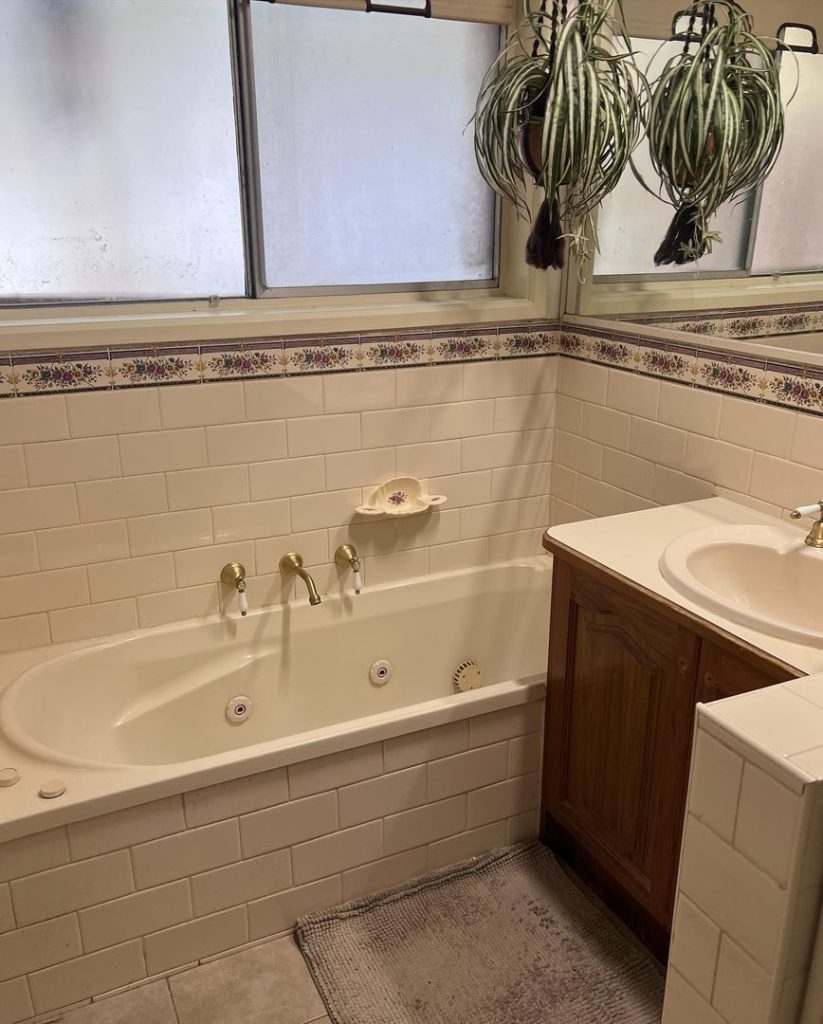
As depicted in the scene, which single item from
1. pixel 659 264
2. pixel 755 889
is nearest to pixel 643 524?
pixel 659 264

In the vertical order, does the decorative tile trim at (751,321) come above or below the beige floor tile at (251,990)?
above

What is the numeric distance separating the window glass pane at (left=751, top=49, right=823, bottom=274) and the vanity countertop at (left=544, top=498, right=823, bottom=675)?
0.60 meters

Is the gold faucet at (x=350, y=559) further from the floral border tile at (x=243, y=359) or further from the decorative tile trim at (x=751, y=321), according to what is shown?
the decorative tile trim at (x=751, y=321)

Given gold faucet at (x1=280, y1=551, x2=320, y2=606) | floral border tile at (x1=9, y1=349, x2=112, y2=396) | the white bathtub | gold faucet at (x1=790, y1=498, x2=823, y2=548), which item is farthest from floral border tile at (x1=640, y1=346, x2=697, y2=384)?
floral border tile at (x1=9, y1=349, x2=112, y2=396)

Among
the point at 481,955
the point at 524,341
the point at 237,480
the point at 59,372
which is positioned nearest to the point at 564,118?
the point at 524,341

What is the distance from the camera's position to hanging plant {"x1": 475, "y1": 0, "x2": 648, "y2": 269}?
77.2 inches

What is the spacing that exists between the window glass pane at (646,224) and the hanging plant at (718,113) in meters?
0.10

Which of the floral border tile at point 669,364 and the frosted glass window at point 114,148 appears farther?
the floral border tile at point 669,364

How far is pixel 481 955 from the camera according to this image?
196cm

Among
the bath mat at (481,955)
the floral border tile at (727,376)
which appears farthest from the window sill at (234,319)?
the bath mat at (481,955)

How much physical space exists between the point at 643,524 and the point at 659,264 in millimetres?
736

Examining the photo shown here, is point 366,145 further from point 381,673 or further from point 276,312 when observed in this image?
point 381,673

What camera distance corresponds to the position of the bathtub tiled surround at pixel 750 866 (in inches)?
35.9

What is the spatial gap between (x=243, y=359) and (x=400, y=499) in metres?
0.63
